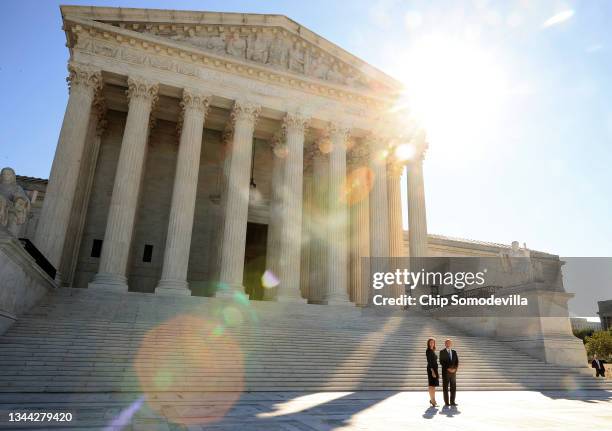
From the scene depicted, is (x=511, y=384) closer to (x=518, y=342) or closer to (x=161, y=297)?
(x=518, y=342)

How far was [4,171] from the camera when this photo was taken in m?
14.1

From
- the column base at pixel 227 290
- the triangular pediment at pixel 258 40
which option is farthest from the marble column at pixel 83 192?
the column base at pixel 227 290

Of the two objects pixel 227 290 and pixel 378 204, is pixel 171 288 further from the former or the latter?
pixel 378 204

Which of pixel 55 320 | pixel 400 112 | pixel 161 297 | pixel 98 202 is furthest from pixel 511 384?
pixel 98 202

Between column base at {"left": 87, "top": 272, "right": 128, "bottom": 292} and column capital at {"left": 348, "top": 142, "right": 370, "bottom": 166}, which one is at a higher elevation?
column capital at {"left": 348, "top": 142, "right": 370, "bottom": 166}

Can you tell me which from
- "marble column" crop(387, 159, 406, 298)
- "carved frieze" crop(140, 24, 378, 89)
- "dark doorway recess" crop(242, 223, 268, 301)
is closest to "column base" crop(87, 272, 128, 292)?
"dark doorway recess" crop(242, 223, 268, 301)

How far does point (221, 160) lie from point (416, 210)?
45.9 ft

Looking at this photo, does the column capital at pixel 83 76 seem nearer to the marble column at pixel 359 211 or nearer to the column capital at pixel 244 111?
the column capital at pixel 244 111

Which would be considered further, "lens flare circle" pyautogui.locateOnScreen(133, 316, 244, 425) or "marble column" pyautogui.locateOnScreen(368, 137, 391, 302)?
"marble column" pyautogui.locateOnScreen(368, 137, 391, 302)

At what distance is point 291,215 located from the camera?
25.1 metres

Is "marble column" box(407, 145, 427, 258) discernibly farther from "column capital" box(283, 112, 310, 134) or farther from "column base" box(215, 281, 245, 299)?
"column base" box(215, 281, 245, 299)

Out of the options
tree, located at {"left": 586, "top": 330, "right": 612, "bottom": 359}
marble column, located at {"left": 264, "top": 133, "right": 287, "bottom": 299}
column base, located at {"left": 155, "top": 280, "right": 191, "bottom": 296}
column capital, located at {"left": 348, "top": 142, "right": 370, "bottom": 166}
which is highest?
column capital, located at {"left": 348, "top": 142, "right": 370, "bottom": 166}

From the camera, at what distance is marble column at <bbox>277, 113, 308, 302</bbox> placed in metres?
23.8

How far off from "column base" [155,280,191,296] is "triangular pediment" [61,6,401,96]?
13548mm
